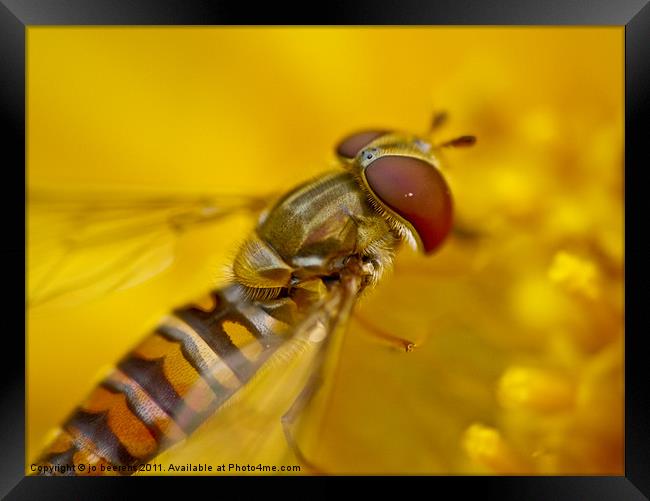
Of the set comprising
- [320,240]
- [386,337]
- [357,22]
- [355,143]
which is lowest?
[386,337]

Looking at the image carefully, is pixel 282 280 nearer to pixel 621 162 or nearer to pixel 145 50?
pixel 145 50

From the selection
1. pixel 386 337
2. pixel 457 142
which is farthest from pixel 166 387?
pixel 457 142

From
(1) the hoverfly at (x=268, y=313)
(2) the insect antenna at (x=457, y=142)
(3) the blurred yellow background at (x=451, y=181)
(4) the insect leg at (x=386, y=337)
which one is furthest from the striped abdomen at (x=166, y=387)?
(2) the insect antenna at (x=457, y=142)

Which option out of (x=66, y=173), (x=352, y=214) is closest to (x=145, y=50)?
(x=66, y=173)

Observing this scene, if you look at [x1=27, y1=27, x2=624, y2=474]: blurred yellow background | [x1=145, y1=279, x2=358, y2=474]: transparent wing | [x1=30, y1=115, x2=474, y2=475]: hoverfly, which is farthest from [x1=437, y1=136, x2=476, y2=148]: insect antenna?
[x1=145, y1=279, x2=358, y2=474]: transparent wing

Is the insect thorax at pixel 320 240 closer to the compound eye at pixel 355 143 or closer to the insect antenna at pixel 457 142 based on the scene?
the compound eye at pixel 355 143

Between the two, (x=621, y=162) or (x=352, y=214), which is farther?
(x=621, y=162)

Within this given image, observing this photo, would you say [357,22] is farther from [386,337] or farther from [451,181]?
[386,337]

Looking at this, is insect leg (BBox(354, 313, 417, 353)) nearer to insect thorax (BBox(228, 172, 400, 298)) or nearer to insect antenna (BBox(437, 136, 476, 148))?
insect thorax (BBox(228, 172, 400, 298))
